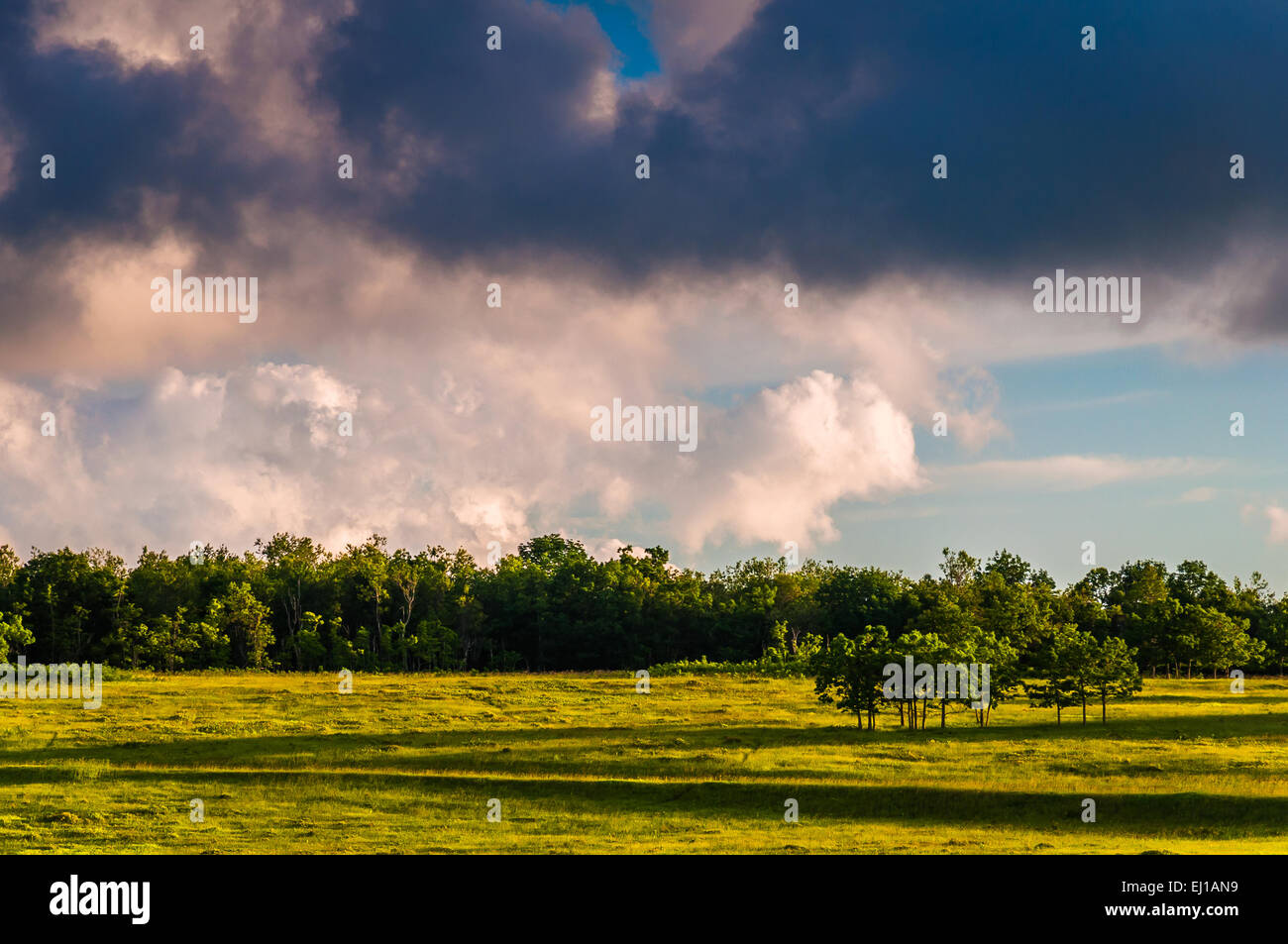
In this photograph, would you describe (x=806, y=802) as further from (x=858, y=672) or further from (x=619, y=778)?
(x=858, y=672)

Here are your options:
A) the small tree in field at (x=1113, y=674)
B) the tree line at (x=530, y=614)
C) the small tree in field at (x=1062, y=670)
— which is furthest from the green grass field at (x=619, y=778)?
the tree line at (x=530, y=614)

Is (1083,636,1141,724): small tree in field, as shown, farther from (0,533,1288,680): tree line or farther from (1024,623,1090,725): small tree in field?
(0,533,1288,680): tree line

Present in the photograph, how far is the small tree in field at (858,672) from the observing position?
65062mm

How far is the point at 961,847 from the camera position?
108 feet

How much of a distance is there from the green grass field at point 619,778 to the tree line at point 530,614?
146 ft

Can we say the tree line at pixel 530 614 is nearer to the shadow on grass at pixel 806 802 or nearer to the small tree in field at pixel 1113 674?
the small tree in field at pixel 1113 674

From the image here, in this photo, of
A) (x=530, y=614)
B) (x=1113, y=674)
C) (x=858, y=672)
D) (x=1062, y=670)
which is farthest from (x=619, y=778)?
(x=530, y=614)

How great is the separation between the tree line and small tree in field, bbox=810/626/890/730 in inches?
1661

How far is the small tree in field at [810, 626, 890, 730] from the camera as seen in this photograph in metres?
65.1

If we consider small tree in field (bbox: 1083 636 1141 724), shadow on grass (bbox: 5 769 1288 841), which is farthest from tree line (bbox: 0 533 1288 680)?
shadow on grass (bbox: 5 769 1288 841)

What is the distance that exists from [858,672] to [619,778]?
21.7 meters
